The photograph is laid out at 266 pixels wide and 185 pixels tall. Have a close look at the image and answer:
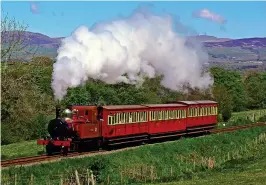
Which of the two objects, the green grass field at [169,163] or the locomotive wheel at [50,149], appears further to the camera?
the locomotive wheel at [50,149]

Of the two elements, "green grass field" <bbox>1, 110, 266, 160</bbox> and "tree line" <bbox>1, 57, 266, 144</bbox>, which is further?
"tree line" <bbox>1, 57, 266, 144</bbox>

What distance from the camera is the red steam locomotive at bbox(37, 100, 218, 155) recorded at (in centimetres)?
2870

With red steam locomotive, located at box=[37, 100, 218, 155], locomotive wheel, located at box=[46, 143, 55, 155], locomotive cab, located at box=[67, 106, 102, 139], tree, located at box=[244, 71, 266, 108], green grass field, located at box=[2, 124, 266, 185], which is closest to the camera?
green grass field, located at box=[2, 124, 266, 185]

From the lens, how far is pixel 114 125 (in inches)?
1246

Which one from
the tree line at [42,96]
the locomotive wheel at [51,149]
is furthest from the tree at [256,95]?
the locomotive wheel at [51,149]

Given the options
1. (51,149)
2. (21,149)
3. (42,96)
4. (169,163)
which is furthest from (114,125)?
(42,96)

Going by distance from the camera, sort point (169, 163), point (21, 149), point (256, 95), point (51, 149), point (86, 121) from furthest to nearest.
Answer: point (256, 95) < point (21, 149) < point (169, 163) < point (86, 121) < point (51, 149)

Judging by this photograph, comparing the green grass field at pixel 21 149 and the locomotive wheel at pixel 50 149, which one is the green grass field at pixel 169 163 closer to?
the locomotive wheel at pixel 50 149

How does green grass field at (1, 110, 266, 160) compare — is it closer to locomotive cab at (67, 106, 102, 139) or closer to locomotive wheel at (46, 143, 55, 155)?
locomotive wheel at (46, 143, 55, 155)

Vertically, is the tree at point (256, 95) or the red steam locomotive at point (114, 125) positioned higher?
the tree at point (256, 95)

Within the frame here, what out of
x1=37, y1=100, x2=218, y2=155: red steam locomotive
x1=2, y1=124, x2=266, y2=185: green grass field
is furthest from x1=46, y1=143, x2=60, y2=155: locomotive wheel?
x1=2, y1=124, x2=266, y2=185: green grass field

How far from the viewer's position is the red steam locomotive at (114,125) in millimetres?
28703

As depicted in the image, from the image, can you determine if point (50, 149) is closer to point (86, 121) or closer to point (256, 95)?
point (86, 121)

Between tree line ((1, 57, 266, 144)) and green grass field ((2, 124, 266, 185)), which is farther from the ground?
tree line ((1, 57, 266, 144))
